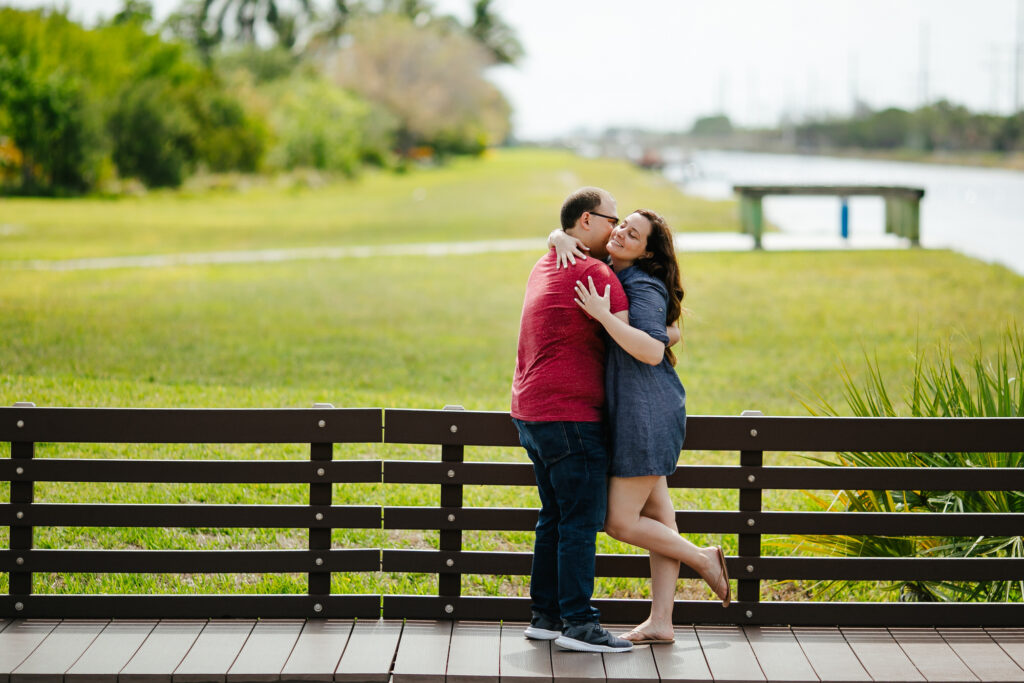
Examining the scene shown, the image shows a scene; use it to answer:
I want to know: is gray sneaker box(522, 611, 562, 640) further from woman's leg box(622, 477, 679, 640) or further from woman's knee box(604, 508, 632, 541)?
woman's knee box(604, 508, 632, 541)

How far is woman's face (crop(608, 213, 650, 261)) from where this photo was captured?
16.0ft

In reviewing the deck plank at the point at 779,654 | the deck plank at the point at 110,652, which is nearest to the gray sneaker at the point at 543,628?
the deck plank at the point at 779,654

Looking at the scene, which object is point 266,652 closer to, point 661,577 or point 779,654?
point 661,577

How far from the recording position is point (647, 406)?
4805 millimetres

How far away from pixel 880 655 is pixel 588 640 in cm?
123

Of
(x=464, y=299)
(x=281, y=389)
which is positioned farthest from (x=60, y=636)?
(x=464, y=299)

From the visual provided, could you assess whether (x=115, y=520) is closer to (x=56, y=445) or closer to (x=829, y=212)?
(x=56, y=445)

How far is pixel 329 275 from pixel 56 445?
13028mm

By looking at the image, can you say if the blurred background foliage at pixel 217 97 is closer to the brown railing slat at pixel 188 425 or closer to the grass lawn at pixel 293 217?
the grass lawn at pixel 293 217

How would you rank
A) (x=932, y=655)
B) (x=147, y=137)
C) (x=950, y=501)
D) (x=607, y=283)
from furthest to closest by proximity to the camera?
(x=147, y=137) < (x=950, y=501) < (x=932, y=655) < (x=607, y=283)

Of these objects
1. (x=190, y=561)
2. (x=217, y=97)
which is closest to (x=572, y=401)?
(x=190, y=561)

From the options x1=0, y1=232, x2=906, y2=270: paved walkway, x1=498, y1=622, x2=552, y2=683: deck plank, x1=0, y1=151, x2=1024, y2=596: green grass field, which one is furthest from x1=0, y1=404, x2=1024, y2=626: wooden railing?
x1=0, y1=232, x2=906, y2=270: paved walkway

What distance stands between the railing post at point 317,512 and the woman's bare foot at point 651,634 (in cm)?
136

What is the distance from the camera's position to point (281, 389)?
37.3 ft
